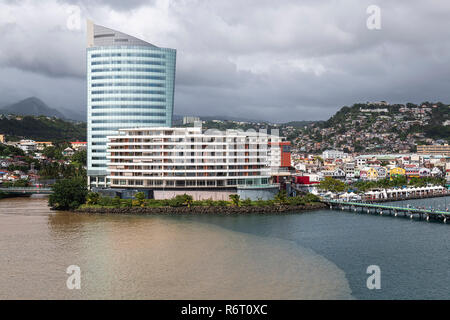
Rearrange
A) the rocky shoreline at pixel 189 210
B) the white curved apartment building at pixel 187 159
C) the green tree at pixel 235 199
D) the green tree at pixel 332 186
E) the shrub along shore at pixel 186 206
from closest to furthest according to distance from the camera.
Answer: the rocky shoreline at pixel 189 210
the shrub along shore at pixel 186 206
the green tree at pixel 235 199
the white curved apartment building at pixel 187 159
the green tree at pixel 332 186

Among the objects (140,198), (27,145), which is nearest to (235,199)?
(140,198)

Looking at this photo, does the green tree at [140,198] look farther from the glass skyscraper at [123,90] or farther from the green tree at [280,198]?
the glass skyscraper at [123,90]

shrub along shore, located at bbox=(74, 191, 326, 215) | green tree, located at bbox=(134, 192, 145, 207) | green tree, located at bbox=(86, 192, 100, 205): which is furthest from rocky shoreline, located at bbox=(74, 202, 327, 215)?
green tree, located at bbox=(86, 192, 100, 205)

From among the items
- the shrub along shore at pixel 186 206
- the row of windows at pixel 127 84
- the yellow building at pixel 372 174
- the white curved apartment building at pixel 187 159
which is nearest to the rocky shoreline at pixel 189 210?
the shrub along shore at pixel 186 206

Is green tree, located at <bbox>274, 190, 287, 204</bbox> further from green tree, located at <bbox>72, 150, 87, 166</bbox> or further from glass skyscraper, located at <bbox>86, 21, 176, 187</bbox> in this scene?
green tree, located at <bbox>72, 150, 87, 166</bbox>

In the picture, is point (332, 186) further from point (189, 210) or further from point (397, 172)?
point (397, 172)

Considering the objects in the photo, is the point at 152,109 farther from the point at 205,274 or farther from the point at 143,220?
the point at 205,274

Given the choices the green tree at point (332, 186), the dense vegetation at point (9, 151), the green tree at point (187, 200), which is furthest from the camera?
the dense vegetation at point (9, 151)
